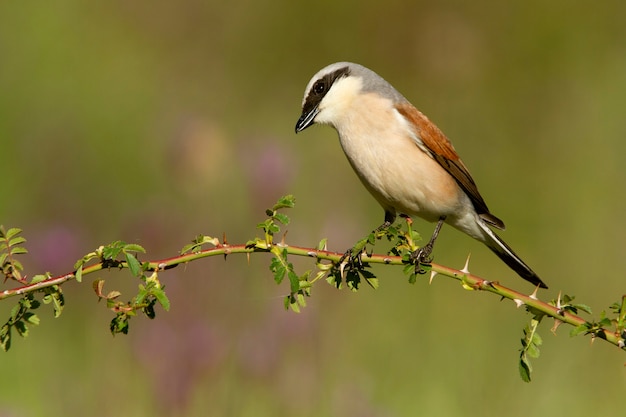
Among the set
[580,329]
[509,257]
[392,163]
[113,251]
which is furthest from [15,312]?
[509,257]

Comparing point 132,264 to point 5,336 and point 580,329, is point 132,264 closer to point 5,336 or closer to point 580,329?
point 5,336

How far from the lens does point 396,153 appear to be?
13.3 ft

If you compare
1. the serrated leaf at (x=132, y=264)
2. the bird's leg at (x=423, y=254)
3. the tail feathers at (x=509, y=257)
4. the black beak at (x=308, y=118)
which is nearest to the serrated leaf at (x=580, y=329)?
the bird's leg at (x=423, y=254)

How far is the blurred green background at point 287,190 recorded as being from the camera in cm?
372

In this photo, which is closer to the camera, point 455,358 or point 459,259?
point 455,358

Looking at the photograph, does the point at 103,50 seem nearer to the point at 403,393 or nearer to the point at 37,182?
the point at 37,182

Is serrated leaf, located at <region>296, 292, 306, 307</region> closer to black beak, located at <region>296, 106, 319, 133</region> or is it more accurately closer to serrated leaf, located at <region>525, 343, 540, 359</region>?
serrated leaf, located at <region>525, 343, 540, 359</region>

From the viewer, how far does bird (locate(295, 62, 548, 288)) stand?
4.05 meters

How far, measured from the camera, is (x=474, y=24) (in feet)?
27.3

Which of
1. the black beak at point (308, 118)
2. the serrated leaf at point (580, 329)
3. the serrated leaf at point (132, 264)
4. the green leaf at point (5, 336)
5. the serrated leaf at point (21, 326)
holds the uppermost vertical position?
the black beak at point (308, 118)

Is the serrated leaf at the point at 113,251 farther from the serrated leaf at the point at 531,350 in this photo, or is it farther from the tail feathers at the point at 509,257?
the tail feathers at the point at 509,257

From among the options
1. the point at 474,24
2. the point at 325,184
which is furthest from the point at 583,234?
the point at 474,24

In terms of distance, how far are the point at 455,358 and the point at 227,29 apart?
4.73m

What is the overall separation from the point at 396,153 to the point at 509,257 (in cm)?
72
